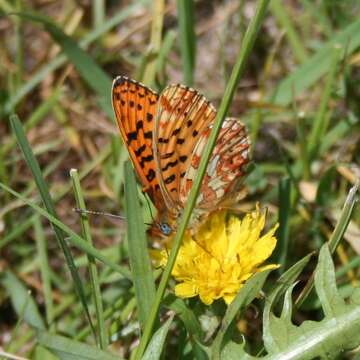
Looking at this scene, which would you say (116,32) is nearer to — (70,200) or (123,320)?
(70,200)

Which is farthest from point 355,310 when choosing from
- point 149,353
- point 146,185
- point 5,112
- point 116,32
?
point 116,32

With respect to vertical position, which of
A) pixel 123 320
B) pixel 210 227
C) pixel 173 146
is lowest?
pixel 123 320

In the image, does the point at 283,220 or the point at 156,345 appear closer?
the point at 156,345

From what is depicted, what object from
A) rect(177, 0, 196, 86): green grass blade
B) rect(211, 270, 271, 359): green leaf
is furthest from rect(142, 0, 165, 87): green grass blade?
rect(211, 270, 271, 359): green leaf

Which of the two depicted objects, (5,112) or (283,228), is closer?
(283,228)

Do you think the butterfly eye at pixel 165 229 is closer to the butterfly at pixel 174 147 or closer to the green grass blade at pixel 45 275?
the butterfly at pixel 174 147

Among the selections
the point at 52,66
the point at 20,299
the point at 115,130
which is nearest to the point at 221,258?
the point at 20,299

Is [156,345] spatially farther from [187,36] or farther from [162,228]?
[187,36]
